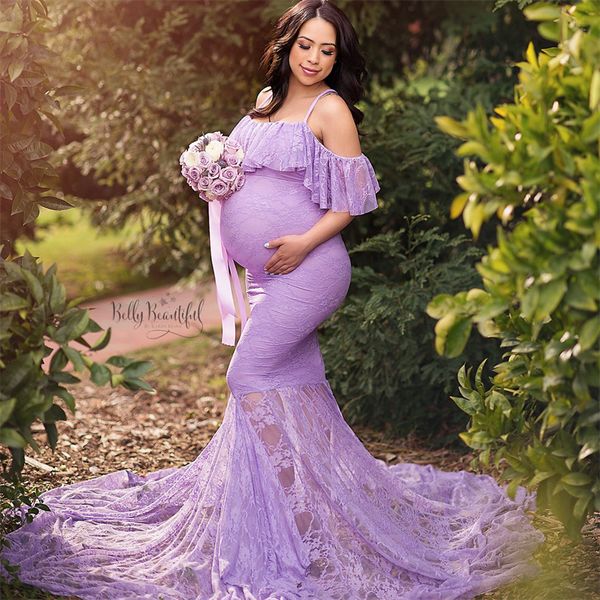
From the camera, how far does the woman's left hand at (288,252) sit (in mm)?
3664

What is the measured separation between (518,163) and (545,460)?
3.19ft

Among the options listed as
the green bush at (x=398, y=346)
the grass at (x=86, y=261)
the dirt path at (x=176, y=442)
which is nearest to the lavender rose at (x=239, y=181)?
the green bush at (x=398, y=346)

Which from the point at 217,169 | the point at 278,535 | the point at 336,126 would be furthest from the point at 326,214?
the point at 278,535

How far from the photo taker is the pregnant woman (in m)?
3.61

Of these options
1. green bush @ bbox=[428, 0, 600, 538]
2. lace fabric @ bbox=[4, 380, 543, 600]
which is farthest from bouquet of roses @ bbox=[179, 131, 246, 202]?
green bush @ bbox=[428, 0, 600, 538]

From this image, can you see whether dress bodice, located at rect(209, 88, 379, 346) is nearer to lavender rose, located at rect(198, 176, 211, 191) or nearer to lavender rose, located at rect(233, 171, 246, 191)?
lavender rose, located at rect(233, 171, 246, 191)

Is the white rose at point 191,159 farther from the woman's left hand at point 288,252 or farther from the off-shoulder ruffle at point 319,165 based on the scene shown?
the woman's left hand at point 288,252

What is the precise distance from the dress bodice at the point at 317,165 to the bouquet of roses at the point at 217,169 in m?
0.09

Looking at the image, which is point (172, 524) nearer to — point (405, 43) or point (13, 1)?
point (13, 1)

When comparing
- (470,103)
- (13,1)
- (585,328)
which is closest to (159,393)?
(470,103)

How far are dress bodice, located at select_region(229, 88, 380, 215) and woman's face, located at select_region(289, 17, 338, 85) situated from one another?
3.6 inches

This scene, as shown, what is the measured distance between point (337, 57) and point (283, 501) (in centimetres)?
164

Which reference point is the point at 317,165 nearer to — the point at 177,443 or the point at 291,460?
the point at 291,460

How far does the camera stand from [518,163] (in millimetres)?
2645
